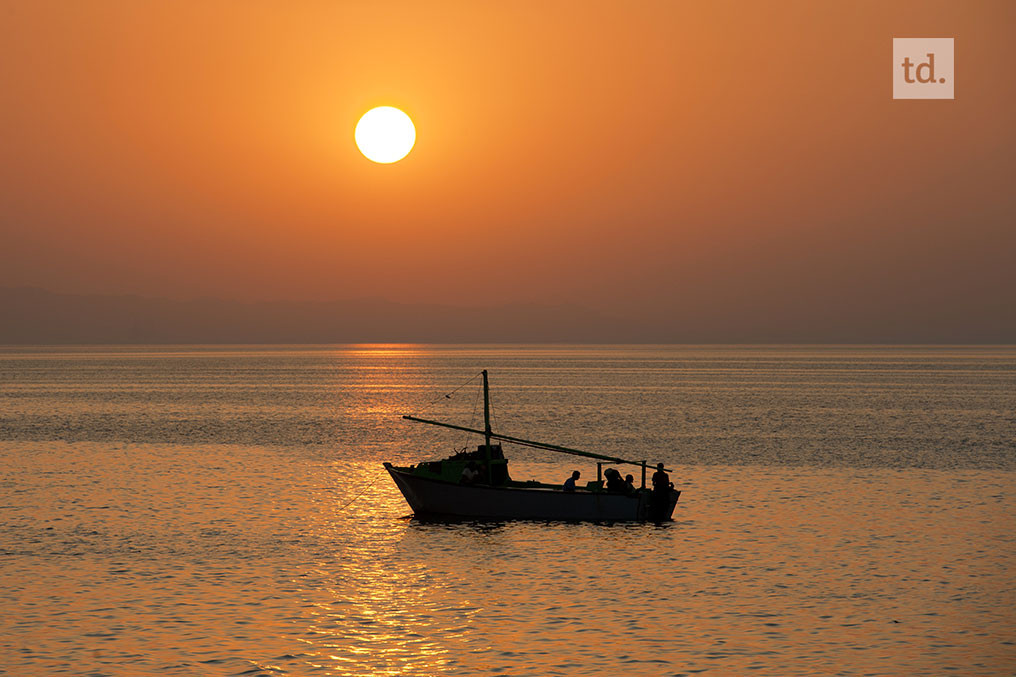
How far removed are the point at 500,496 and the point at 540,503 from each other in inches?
73.6

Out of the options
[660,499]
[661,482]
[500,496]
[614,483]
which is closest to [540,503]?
[500,496]

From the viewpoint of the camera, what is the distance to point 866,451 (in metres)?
81.6

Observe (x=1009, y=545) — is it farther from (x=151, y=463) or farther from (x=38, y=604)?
(x=151, y=463)

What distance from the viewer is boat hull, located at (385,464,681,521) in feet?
156

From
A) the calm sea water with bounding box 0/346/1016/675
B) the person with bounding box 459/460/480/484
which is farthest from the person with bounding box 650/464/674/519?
the person with bounding box 459/460/480/484

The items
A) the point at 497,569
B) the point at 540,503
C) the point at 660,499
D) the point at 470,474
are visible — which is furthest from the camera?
the point at 470,474

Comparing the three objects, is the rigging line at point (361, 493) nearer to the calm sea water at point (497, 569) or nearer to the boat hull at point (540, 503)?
the calm sea water at point (497, 569)

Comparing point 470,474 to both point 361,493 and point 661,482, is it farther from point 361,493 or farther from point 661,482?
point 361,493

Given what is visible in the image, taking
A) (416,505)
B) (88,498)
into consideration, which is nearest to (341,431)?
(88,498)

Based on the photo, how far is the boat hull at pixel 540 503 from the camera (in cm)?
4744

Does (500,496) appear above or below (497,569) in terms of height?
above

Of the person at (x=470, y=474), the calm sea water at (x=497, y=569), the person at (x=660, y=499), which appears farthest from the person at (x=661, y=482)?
the person at (x=470, y=474)

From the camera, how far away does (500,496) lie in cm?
4788

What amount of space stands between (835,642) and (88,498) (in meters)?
40.6
